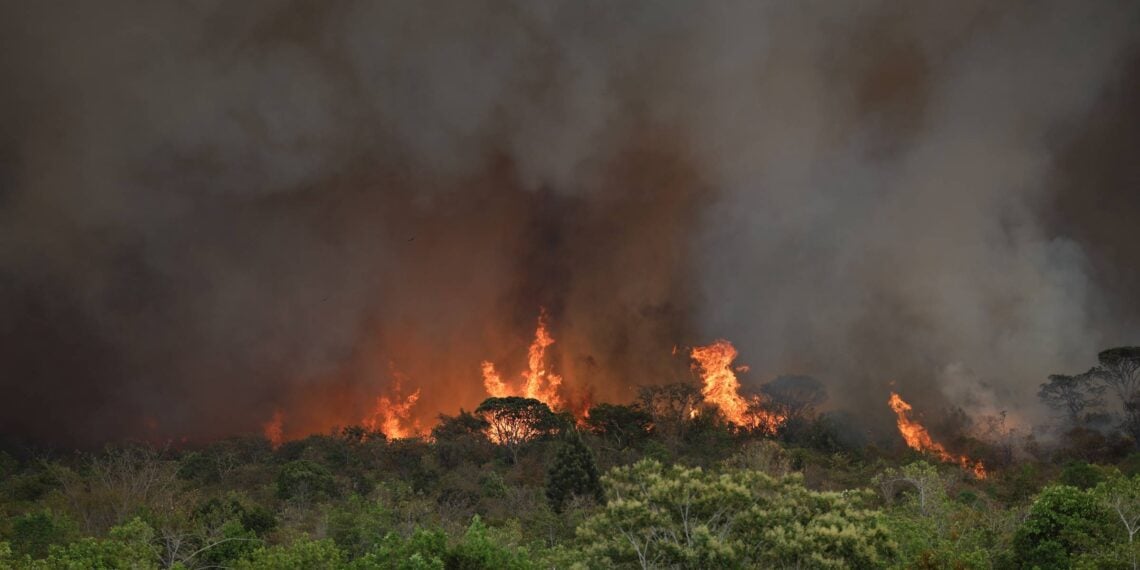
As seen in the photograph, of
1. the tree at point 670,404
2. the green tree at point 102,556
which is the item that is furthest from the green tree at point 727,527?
the tree at point 670,404

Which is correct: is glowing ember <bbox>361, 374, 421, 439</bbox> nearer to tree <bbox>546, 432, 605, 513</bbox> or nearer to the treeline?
the treeline

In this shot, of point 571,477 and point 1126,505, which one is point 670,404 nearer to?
point 571,477

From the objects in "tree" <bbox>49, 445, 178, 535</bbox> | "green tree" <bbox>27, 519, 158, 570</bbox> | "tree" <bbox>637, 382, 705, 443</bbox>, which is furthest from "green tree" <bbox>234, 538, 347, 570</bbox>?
"tree" <bbox>637, 382, 705, 443</bbox>

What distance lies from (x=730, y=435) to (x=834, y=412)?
1665cm

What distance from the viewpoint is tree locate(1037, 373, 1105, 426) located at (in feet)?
336

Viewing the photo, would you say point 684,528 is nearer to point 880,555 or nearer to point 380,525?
point 880,555

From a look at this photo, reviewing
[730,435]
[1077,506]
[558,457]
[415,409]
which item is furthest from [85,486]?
[415,409]

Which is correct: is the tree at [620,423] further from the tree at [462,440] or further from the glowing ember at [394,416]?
the glowing ember at [394,416]

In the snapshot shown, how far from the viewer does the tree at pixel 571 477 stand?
7662cm

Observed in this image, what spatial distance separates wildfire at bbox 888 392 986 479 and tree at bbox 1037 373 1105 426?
47.4 feet

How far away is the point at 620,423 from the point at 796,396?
94.1 feet

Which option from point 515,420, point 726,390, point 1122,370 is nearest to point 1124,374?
point 1122,370

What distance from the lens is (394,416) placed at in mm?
153750

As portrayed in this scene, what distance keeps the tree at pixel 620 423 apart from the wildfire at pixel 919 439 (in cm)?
3472
